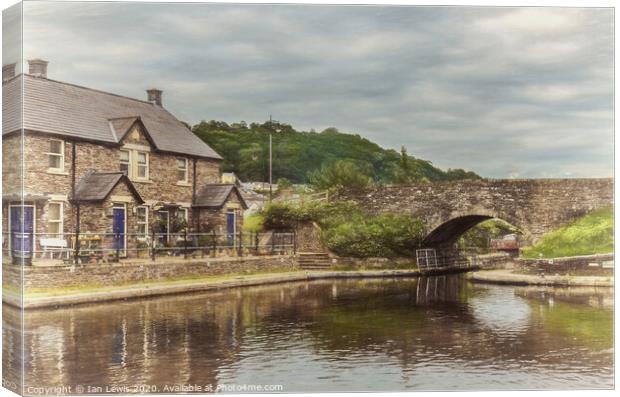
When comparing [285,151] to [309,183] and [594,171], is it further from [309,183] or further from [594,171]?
[594,171]

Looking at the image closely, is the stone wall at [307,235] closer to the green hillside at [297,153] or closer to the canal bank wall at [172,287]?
the canal bank wall at [172,287]

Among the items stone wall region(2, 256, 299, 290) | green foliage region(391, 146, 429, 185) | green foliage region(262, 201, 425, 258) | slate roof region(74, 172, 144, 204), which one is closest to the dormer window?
slate roof region(74, 172, 144, 204)

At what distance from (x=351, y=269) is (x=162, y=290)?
3.50 m

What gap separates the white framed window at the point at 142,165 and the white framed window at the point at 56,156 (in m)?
1.03

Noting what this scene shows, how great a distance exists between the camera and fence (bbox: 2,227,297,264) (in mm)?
9023

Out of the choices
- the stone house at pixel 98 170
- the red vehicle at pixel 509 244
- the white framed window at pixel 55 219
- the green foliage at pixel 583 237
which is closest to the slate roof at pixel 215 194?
the stone house at pixel 98 170

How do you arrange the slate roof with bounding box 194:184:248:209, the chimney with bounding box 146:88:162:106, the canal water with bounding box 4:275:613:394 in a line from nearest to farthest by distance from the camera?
1. the canal water with bounding box 4:275:613:394
2. the chimney with bounding box 146:88:162:106
3. the slate roof with bounding box 194:184:248:209

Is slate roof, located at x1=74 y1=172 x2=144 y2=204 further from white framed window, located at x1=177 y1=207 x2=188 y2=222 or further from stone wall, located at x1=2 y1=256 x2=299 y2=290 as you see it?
white framed window, located at x1=177 y1=207 x2=188 y2=222

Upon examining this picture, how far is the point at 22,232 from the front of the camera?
870 centimetres

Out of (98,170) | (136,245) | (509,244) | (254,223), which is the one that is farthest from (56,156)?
(509,244)

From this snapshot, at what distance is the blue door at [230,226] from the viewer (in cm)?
1029

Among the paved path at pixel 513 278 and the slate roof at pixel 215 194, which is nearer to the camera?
the slate roof at pixel 215 194

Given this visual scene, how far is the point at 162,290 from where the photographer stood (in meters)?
10.5

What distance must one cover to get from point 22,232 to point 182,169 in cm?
241
